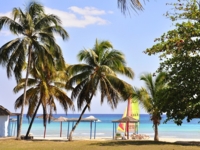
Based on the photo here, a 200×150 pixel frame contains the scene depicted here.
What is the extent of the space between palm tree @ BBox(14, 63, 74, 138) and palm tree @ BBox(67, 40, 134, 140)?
1853 mm

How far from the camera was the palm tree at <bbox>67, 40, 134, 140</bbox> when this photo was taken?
22.7 m

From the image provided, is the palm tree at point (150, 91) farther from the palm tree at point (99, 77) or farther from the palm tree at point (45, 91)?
the palm tree at point (45, 91)

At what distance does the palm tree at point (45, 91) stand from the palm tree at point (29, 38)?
177 cm

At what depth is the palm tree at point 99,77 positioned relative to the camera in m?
22.7

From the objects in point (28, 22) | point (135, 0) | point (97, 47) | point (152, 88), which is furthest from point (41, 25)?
point (135, 0)

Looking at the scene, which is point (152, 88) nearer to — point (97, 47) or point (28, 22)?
point (97, 47)

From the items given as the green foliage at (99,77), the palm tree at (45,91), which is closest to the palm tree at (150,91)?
the green foliage at (99,77)

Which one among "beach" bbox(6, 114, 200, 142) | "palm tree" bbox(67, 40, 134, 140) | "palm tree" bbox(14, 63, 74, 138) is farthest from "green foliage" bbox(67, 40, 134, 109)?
"beach" bbox(6, 114, 200, 142)

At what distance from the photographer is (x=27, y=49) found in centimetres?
2164

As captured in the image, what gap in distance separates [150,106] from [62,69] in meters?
6.58

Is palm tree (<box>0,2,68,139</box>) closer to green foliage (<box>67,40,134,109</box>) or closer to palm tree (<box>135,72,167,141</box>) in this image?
green foliage (<box>67,40,134,109</box>)

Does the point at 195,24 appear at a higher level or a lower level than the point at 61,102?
higher

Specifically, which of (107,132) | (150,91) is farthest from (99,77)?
(107,132)

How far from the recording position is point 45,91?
23.3 metres
